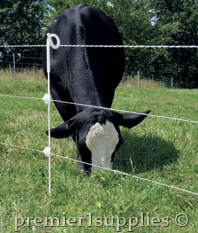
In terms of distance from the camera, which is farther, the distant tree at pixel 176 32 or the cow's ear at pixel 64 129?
the distant tree at pixel 176 32

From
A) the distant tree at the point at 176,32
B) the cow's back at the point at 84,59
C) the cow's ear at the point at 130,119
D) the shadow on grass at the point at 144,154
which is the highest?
the distant tree at the point at 176,32

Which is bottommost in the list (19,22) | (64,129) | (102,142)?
(102,142)

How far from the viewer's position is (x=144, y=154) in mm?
3592

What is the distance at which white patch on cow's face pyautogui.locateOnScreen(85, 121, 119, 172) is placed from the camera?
7.50ft

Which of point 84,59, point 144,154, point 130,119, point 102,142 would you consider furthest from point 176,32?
point 102,142

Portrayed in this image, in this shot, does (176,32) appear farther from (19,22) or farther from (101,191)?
(101,191)

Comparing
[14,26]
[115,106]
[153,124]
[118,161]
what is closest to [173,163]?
[118,161]

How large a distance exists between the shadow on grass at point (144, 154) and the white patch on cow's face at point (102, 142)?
673 millimetres

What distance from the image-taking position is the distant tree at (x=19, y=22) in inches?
862

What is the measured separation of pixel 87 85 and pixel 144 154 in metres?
1.47

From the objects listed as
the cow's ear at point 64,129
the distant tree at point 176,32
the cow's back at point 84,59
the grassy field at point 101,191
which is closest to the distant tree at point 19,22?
the distant tree at point 176,32

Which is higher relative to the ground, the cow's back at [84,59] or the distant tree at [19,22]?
the distant tree at [19,22]

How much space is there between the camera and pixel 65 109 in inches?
146

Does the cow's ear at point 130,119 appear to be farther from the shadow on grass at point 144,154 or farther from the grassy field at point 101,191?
the shadow on grass at point 144,154
